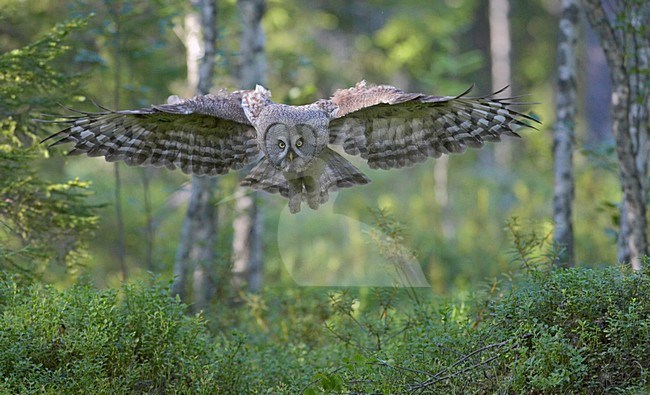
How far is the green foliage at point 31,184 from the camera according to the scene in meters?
8.65

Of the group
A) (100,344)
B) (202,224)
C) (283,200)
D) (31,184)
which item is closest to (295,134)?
(100,344)

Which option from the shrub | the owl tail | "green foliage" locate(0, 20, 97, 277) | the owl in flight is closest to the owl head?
the owl in flight

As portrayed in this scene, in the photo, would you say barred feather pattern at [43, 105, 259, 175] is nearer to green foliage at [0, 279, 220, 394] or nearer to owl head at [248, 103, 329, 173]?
owl head at [248, 103, 329, 173]

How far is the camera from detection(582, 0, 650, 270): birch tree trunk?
29.5 feet

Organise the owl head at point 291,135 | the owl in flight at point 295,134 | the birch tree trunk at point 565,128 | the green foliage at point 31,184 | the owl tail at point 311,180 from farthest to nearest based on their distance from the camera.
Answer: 1. the birch tree trunk at point 565,128
2. the green foliage at point 31,184
3. the owl tail at point 311,180
4. the owl head at point 291,135
5. the owl in flight at point 295,134

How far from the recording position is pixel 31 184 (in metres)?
8.91

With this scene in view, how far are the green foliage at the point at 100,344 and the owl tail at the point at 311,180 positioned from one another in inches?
60.3

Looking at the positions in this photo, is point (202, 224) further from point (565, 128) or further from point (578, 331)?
point (578, 331)

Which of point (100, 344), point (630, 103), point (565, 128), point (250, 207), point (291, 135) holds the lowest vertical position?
point (100, 344)

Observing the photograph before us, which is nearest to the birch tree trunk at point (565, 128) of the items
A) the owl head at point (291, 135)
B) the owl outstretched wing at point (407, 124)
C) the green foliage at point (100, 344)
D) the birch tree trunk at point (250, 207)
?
the owl outstretched wing at point (407, 124)

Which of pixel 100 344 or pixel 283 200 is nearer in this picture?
pixel 100 344

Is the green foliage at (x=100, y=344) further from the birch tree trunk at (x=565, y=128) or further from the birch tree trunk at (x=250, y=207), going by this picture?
the birch tree trunk at (x=565, y=128)

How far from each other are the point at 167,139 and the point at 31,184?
1692mm

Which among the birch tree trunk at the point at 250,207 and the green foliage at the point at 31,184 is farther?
the birch tree trunk at the point at 250,207
